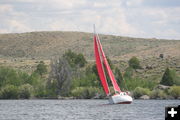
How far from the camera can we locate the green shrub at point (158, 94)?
87.6 metres

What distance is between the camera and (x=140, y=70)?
122938mm

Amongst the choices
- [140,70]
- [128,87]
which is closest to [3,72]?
[128,87]

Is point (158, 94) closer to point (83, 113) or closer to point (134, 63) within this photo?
point (134, 63)

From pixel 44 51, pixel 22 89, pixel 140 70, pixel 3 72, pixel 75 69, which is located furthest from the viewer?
pixel 44 51

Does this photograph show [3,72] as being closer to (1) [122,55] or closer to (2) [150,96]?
(2) [150,96]

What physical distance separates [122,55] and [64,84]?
2929 inches

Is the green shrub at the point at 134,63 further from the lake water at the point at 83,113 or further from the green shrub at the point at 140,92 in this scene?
the lake water at the point at 83,113

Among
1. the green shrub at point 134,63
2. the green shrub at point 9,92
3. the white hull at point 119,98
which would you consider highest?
the green shrub at point 134,63

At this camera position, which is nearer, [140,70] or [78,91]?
[78,91]

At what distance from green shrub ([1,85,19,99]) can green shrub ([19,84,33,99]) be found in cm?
77

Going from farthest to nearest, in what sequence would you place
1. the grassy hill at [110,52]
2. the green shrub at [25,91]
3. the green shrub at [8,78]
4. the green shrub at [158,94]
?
the grassy hill at [110,52]
the green shrub at [8,78]
the green shrub at [25,91]
the green shrub at [158,94]

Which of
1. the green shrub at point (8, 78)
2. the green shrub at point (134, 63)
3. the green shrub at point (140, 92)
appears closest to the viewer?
the green shrub at point (140, 92)

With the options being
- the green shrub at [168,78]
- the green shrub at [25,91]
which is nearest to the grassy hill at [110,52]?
the green shrub at [168,78]

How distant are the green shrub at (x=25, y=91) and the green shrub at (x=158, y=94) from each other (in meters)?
23.2
